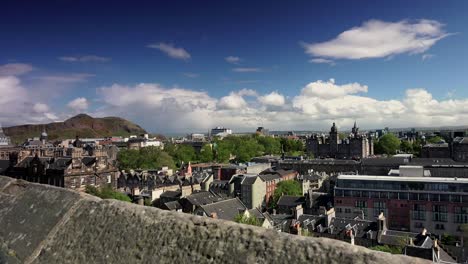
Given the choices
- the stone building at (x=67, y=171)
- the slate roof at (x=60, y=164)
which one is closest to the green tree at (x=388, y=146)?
the stone building at (x=67, y=171)

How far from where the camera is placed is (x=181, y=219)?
6.04 metres

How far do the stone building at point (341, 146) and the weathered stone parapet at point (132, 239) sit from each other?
10802 centimetres

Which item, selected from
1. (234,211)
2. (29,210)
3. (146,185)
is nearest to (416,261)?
(29,210)

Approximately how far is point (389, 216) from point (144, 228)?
48.1 metres

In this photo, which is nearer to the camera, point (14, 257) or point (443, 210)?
point (14, 257)

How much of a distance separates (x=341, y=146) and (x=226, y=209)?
275 feet

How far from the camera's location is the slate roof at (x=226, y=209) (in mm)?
40625

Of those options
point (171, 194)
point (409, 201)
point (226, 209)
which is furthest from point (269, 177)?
point (409, 201)

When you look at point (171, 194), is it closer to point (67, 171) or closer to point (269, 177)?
point (67, 171)

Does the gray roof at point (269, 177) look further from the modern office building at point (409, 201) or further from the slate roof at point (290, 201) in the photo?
the modern office building at point (409, 201)

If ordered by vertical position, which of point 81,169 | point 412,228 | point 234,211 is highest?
point 81,169

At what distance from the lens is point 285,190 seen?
60.3m

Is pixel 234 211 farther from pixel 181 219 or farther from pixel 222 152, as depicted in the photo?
pixel 222 152

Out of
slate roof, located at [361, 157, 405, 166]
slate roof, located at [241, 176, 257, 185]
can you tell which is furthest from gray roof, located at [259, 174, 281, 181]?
slate roof, located at [361, 157, 405, 166]
